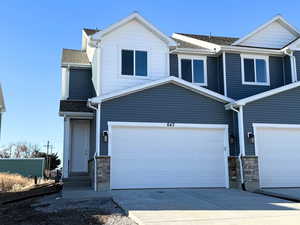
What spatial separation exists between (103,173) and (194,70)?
6.84 meters

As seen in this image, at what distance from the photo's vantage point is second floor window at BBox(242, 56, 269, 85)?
15766 millimetres

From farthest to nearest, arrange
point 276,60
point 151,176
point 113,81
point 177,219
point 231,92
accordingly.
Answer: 1. point 276,60
2. point 231,92
3. point 113,81
4. point 151,176
5. point 177,219

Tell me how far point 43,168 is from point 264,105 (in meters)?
14.6

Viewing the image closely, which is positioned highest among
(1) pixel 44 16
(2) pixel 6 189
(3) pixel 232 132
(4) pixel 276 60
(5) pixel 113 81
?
(1) pixel 44 16

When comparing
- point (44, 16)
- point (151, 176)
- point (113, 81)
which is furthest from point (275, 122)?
point (44, 16)

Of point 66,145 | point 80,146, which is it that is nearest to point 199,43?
point 80,146

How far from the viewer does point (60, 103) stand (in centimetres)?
1570

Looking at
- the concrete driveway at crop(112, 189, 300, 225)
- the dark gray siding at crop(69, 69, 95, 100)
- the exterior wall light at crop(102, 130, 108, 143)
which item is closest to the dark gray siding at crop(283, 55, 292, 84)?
the concrete driveway at crop(112, 189, 300, 225)

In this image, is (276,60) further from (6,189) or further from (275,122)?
(6,189)

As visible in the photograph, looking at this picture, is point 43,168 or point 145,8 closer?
point 145,8

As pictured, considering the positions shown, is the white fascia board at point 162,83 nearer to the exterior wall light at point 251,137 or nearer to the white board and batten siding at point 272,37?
the exterior wall light at point 251,137

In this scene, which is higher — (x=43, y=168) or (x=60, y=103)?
(x=60, y=103)

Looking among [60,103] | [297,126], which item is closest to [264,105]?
[297,126]

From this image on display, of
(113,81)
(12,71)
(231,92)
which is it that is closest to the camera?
(113,81)
